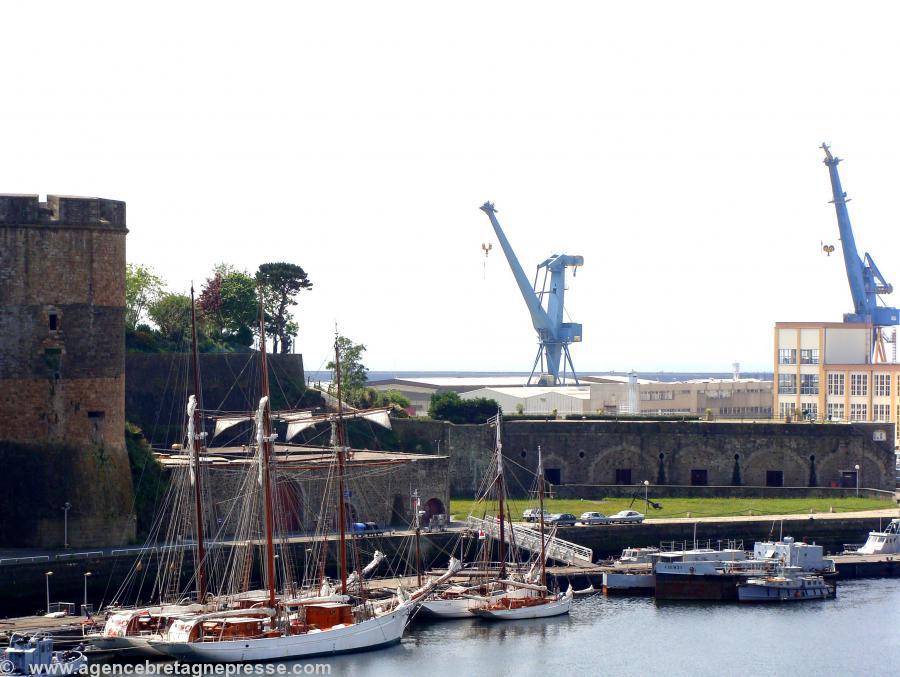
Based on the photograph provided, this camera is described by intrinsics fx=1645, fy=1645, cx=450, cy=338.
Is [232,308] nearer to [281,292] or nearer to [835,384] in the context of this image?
[281,292]

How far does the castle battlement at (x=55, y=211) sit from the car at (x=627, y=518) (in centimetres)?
2172

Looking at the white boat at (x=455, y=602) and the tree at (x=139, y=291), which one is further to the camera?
the tree at (x=139, y=291)

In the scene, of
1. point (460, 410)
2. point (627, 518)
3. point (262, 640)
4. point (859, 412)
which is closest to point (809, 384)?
point (859, 412)

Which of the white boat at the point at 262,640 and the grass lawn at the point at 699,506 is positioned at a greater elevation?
the grass lawn at the point at 699,506

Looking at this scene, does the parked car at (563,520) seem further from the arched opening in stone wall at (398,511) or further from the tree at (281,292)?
the tree at (281,292)

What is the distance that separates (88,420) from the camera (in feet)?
159

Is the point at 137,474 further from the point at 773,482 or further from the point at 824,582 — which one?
the point at 773,482

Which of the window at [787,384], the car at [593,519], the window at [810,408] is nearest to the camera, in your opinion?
the car at [593,519]

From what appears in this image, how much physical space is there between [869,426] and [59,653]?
42023 millimetres

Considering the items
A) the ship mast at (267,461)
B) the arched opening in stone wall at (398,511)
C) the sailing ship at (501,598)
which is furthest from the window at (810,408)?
the ship mast at (267,461)

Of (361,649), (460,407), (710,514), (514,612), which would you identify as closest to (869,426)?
(710,514)

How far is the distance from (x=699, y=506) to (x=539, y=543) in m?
12.1

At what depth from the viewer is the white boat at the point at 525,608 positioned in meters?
48.9

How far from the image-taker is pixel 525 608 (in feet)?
161
